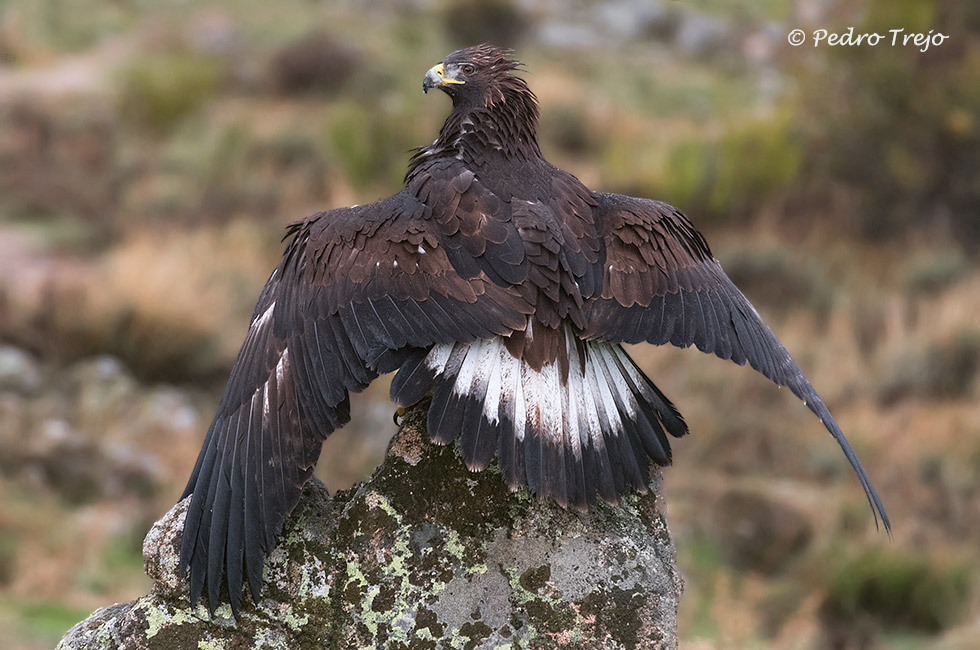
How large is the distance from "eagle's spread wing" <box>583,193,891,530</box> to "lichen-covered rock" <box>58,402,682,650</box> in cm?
55

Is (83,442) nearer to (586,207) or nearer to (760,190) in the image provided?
(586,207)

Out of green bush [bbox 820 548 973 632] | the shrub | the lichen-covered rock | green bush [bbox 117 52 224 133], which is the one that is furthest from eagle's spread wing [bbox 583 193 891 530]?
the shrub

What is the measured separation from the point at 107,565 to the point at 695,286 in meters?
5.01

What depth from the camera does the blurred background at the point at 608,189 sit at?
7.23 m

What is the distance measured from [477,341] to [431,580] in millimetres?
659

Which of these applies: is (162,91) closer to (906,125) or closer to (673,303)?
(906,125)

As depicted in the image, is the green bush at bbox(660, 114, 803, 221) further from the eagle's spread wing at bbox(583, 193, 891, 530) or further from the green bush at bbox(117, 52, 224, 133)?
the eagle's spread wing at bbox(583, 193, 891, 530)

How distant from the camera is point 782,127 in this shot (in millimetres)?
13516

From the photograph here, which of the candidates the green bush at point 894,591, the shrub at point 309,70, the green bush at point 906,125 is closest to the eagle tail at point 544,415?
the green bush at point 894,591

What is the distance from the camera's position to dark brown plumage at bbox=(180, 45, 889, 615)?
2912mm

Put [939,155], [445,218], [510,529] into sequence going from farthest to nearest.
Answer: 1. [939,155]
2. [445,218]
3. [510,529]

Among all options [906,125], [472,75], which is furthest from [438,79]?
[906,125]

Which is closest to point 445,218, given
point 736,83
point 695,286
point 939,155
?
point 695,286

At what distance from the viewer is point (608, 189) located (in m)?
13.2
